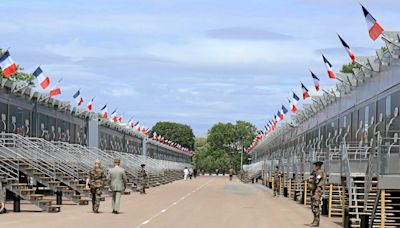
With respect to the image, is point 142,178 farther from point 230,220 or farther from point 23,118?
point 230,220

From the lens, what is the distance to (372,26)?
23.0 meters

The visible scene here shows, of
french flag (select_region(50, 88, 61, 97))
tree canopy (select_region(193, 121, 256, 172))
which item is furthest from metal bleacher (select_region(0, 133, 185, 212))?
tree canopy (select_region(193, 121, 256, 172))

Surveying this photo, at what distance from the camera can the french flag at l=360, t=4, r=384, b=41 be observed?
22.9 meters

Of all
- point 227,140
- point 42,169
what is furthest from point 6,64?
point 227,140

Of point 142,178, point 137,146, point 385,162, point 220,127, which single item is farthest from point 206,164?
Result: point 385,162

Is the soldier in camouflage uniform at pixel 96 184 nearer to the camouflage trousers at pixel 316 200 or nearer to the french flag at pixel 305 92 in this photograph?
the camouflage trousers at pixel 316 200

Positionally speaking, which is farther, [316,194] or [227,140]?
[227,140]

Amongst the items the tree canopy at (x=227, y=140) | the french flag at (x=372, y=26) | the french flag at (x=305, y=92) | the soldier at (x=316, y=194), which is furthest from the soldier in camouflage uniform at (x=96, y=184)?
the tree canopy at (x=227, y=140)

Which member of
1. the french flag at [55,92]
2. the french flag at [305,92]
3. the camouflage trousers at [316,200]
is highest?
the french flag at [305,92]

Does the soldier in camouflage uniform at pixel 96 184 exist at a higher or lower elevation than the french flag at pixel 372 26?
lower

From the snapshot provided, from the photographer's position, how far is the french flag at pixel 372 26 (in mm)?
22859

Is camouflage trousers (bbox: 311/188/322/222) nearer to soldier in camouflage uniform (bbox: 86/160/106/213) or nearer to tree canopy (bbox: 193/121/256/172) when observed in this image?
soldier in camouflage uniform (bbox: 86/160/106/213)

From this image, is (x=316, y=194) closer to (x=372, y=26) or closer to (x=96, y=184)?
(x=372, y=26)

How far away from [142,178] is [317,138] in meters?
10.3
